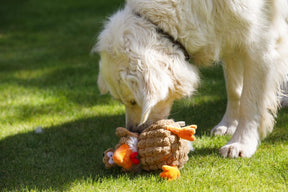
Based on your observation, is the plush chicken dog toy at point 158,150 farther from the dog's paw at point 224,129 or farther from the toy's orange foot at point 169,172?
the dog's paw at point 224,129

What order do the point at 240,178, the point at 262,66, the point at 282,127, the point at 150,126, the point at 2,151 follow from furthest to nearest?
the point at 282,127 < the point at 2,151 < the point at 262,66 < the point at 150,126 < the point at 240,178

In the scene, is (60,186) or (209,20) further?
(209,20)

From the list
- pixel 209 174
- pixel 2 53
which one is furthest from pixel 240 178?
pixel 2 53

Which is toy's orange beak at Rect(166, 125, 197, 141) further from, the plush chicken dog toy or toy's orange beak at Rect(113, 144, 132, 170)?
toy's orange beak at Rect(113, 144, 132, 170)

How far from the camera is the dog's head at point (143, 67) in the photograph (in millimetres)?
2545

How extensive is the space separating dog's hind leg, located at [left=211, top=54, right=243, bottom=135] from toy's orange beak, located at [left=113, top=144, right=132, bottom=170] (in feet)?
3.46

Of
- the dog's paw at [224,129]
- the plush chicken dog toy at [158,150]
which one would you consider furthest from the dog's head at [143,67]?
the dog's paw at [224,129]

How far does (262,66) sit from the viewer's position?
2928 millimetres

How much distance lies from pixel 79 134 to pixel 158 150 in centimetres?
121

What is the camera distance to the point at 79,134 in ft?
11.6

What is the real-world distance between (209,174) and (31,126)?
192 centimetres

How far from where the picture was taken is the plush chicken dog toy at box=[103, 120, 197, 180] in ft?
8.26

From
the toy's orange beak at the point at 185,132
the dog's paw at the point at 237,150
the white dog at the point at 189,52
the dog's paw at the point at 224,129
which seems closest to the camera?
the toy's orange beak at the point at 185,132

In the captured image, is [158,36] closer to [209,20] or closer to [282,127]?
[209,20]
